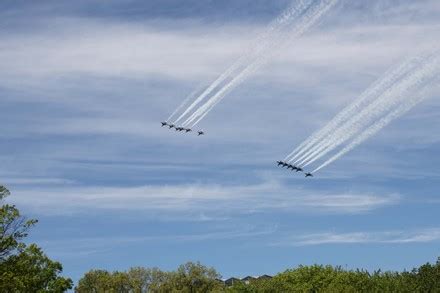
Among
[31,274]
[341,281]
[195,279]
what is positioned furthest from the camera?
[195,279]

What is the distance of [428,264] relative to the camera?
143 meters

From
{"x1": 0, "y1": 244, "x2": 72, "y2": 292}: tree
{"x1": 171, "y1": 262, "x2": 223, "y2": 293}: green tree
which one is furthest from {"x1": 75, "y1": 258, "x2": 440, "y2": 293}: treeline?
{"x1": 0, "y1": 244, "x2": 72, "y2": 292}: tree

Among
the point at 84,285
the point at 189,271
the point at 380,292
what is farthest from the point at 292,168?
the point at 84,285

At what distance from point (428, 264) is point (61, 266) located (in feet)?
229

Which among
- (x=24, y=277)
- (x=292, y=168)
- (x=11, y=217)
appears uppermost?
(x=292, y=168)

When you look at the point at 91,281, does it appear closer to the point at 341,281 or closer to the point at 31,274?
the point at 341,281

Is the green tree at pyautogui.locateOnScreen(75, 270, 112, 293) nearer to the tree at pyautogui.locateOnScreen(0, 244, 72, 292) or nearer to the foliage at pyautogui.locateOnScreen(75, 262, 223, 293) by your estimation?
the foliage at pyautogui.locateOnScreen(75, 262, 223, 293)

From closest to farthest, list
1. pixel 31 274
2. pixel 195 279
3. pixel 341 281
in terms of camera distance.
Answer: pixel 31 274 < pixel 341 281 < pixel 195 279

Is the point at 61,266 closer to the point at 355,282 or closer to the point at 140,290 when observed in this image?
the point at 355,282

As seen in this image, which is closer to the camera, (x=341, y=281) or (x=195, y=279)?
(x=341, y=281)

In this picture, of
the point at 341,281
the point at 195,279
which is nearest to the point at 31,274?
the point at 341,281

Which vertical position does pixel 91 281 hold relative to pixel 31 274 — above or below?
above

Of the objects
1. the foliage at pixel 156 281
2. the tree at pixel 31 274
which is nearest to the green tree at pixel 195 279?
the foliage at pixel 156 281

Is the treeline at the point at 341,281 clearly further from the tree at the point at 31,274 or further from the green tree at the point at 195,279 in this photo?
the tree at the point at 31,274
